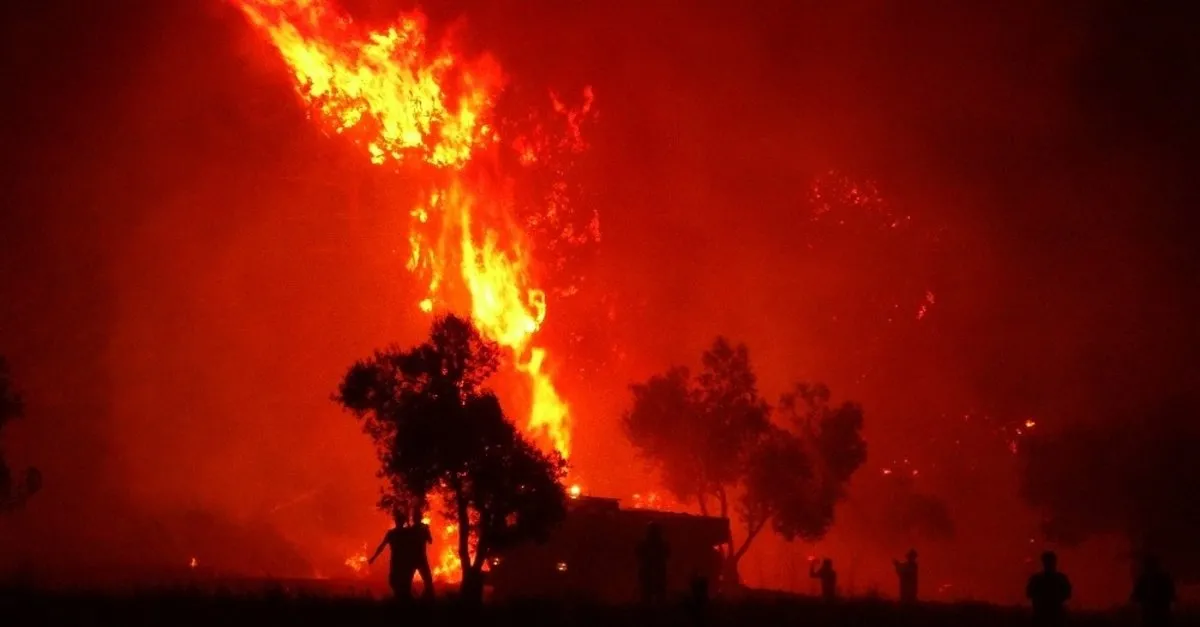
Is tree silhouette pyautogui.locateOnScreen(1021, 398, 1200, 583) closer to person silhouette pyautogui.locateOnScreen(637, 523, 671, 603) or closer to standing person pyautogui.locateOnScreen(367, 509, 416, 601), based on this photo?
person silhouette pyautogui.locateOnScreen(637, 523, 671, 603)

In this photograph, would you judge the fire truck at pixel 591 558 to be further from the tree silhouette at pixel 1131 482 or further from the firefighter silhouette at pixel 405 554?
the tree silhouette at pixel 1131 482

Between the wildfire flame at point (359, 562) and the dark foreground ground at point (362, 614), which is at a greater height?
the wildfire flame at point (359, 562)

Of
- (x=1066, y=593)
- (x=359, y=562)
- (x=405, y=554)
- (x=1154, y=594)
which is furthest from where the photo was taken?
(x=359, y=562)

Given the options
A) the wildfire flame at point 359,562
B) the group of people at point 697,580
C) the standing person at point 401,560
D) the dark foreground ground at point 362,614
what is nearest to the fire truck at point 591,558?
the group of people at point 697,580

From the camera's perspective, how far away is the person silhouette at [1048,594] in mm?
24781

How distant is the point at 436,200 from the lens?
85000 millimetres

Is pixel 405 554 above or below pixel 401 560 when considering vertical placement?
above

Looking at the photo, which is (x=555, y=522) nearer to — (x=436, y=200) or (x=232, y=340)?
(x=436, y=200)

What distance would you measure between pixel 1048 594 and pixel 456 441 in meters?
15.5

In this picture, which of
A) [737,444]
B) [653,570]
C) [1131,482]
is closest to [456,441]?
[653,570]

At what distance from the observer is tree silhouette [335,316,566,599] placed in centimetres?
3194

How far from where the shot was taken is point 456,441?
3188 cm

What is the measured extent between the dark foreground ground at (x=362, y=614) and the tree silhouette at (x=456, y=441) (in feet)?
18.1

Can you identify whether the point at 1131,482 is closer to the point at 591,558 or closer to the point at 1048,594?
the point at 591,558
